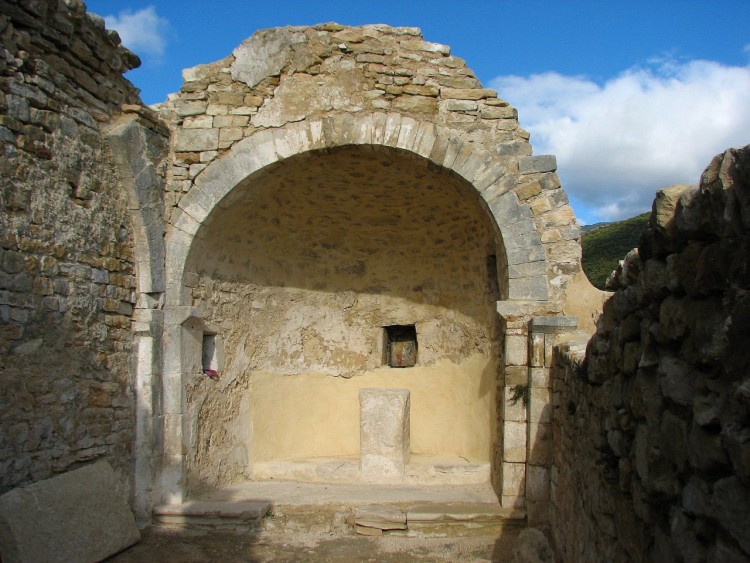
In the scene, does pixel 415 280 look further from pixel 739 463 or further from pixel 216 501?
pixel 739 463

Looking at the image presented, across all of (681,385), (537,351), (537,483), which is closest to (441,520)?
(537,483)

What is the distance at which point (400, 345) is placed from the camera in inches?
308

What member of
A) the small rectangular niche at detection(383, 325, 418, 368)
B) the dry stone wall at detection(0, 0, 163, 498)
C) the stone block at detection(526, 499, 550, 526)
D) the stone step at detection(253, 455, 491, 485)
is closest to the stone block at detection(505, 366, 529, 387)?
the stone block at detection(526, 499, 550, 526)

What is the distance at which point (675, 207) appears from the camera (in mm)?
1696

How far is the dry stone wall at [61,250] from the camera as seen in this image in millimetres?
4102

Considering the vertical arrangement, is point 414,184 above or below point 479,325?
above

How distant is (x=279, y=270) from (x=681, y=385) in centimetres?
591

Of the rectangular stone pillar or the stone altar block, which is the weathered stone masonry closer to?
the rectangular stone pillar

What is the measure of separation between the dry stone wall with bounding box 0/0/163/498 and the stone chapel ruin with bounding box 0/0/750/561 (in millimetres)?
17

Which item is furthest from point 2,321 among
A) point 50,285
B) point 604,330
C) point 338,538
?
point 604,330

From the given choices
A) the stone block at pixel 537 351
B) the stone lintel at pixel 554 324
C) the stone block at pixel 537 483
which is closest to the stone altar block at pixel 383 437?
the stone block at pixel 537 483

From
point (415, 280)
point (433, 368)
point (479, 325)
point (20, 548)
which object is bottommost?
point (20, 548)

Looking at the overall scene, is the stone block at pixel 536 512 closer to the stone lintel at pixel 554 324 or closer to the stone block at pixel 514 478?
the stone block at pixel 514 478

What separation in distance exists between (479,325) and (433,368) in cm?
95
